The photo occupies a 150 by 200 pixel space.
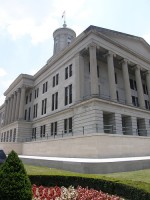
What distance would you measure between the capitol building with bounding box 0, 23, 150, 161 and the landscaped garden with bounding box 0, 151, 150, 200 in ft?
30.9

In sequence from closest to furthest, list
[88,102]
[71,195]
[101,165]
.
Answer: [71,195]
[101,165]
[88,102]

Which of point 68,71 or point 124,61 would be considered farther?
point 68,71

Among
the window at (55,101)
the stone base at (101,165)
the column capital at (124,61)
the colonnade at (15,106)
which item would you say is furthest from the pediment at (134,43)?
the colonnade at (15,106)

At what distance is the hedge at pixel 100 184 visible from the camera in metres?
6.53

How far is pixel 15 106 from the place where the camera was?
167 feet

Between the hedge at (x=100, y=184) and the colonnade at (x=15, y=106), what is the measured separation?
3684 cm

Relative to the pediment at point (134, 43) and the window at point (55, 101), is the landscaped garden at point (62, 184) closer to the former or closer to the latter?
the window at point (55, 101)

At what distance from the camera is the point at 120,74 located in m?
38.7

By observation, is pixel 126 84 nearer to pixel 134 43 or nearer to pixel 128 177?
pixel 134 43

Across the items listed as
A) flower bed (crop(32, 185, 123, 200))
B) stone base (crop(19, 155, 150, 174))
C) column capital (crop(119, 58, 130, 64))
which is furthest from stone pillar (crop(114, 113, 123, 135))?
flower bed (crop(32, 185, 123, 200))

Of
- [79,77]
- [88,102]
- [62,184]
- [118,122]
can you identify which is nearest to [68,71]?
[79,77]

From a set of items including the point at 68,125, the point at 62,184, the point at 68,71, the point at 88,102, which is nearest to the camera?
the point at 62,184

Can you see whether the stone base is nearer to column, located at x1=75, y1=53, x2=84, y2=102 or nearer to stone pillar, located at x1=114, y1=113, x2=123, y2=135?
Result: stone pillar, located at x1=114, y1=113, x2=123, y2=135

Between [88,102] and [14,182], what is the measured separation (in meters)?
21.3
